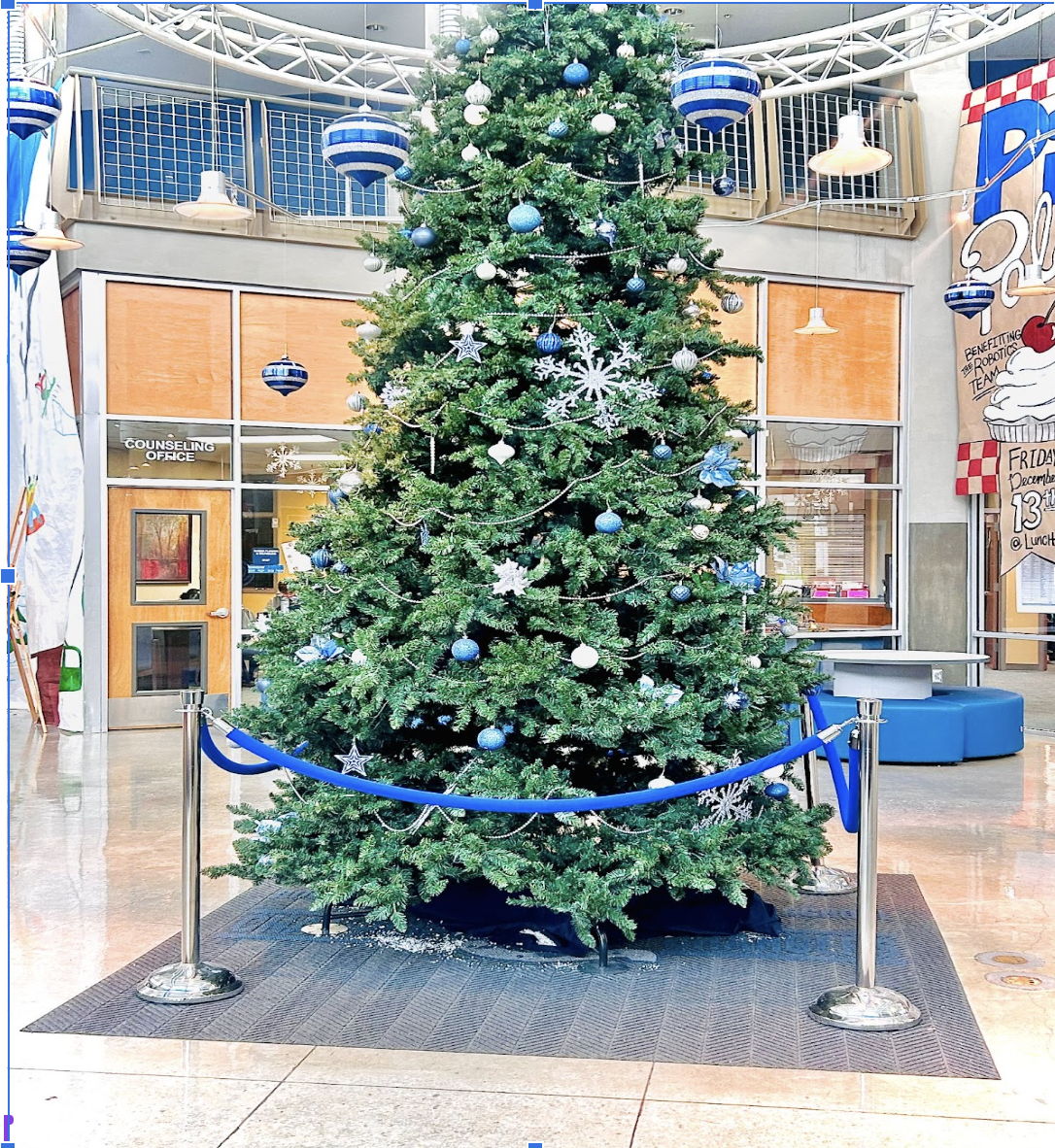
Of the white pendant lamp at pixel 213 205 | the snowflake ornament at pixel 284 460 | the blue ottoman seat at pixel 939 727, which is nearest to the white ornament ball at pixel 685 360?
the blue ottoman seat at pixel 939 727

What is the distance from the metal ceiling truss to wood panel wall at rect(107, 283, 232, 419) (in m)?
2.12

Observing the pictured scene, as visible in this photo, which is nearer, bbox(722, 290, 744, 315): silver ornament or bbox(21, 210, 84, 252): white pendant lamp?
bbox(722, 290, 744, 315): silver ornament

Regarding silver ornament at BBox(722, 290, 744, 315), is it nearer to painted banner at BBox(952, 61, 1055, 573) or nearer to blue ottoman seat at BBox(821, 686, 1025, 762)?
blue ottoman seat at BBox(821, 686, 1025, 762)

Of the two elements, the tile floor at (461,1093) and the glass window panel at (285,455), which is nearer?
the tile floor at (461,1093)

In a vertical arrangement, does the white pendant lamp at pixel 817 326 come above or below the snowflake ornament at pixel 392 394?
above

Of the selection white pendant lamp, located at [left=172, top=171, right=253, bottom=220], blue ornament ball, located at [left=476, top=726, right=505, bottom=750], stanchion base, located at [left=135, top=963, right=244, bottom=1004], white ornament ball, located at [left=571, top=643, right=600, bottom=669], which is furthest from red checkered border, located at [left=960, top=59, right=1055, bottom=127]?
stanchion base, located at [left=135, top=963, right=244, bottom=1004]

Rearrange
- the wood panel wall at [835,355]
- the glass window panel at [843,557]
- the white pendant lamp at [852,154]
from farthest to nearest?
1. the glass window panel at [843,557]
2. the wood panel wall at [835,355]
3. the white pendant lamp at [852,154]

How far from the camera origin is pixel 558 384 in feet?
15.9

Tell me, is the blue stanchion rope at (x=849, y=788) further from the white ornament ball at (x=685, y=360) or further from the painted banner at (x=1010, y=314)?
the painted banner at (x=1010, y=314)

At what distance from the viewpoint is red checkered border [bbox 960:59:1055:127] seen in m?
12.0

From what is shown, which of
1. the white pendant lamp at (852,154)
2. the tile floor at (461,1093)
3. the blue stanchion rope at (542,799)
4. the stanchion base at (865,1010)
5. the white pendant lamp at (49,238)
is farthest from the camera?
the white pendant lamp at (49,238)

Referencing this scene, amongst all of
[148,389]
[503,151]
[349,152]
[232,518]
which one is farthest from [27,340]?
[503,151]

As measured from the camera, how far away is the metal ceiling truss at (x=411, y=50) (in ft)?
38.2

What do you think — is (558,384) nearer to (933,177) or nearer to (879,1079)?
(879,1079)
